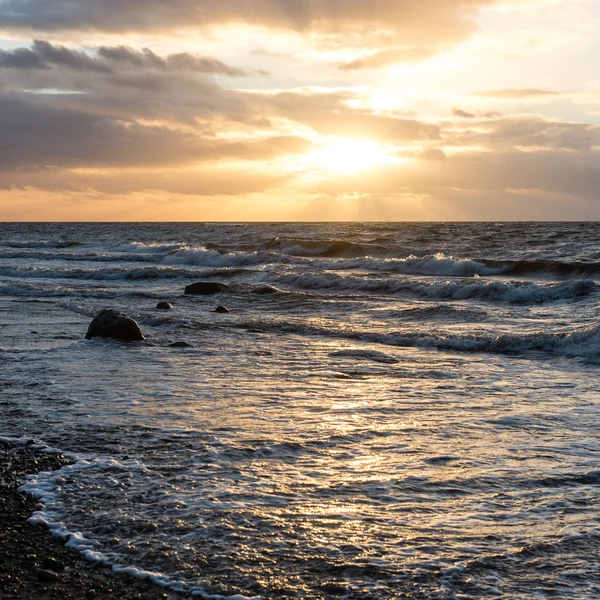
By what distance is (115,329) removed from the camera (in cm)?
1441

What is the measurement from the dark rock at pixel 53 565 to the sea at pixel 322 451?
304mm

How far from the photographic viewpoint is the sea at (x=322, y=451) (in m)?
4.74

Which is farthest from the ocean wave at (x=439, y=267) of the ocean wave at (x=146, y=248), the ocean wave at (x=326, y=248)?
the ocean wave at (x=146, y=248)

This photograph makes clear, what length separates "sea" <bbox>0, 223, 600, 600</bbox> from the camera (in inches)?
187

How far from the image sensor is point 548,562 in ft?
15.6

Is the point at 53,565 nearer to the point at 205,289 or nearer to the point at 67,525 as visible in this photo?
the point at 67,525

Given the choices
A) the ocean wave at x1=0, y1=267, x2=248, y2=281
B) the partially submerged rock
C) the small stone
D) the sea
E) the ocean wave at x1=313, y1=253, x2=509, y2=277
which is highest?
the ocean wave at x1=313, y1=253, x2=509, y2=277

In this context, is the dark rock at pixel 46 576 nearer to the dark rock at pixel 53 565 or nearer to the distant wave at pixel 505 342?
the dark rock at pixel 53 565

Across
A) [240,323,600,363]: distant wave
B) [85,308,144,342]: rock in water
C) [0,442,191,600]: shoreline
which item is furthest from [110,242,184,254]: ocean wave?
[0,442,191,600]: shoreline

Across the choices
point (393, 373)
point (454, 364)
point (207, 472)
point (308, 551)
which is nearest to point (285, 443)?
point (207, 472)

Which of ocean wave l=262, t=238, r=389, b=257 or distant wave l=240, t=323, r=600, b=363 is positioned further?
ocean wave l=262, t=238, r=389, b=257

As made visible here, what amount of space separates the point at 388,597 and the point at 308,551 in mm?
761

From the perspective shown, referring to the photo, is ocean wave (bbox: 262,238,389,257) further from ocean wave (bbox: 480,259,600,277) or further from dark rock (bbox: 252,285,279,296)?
dark rock (bbox: 252,285,279,296)

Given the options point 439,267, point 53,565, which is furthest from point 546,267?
point 53,565
